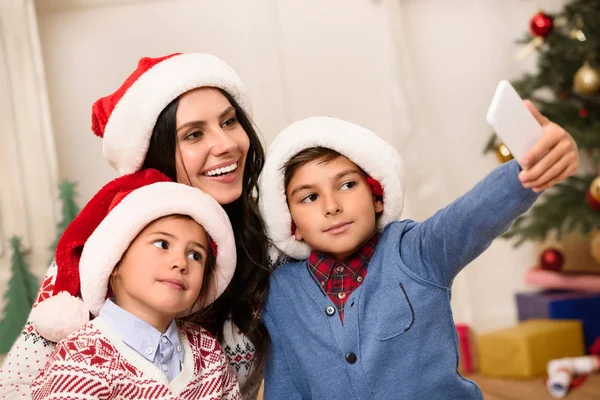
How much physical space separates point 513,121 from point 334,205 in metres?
0.53

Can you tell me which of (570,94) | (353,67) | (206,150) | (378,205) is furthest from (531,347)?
(206,150)

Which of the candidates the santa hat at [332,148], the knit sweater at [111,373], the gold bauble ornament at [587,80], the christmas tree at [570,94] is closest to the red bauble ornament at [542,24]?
the christmas tree at [570,94]

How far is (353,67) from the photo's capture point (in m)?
3.96

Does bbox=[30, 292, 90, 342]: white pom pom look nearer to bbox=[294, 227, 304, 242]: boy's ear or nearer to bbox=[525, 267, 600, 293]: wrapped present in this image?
bbox=[294, 227, 304, 242]: boy's ear

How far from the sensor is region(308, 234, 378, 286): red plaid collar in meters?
1.66

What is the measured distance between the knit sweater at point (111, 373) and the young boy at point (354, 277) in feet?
0.76

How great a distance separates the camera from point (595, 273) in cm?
379

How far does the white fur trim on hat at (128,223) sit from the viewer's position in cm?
147

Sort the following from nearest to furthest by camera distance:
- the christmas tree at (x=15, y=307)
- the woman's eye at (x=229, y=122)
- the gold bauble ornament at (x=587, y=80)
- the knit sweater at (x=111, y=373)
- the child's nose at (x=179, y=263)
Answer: the knit sweater at (x=111, y=373), the child's nose at (x=179, y=263), the woman's eye at (x=229, y=122), the gold bauble ornament at (x=587, y=80), the christmas tree at (x=15, y=307)

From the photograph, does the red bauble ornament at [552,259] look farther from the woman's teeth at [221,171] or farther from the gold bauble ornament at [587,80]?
the woman's teeth at [221,171]

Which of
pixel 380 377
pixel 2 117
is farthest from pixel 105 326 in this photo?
pixel 2 117

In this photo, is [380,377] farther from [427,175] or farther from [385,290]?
[427,175]

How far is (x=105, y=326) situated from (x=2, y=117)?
7.73ft

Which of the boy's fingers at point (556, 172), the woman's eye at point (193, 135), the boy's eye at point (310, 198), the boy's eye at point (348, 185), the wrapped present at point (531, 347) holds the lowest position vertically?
the wrapped present at point (531, 347)
